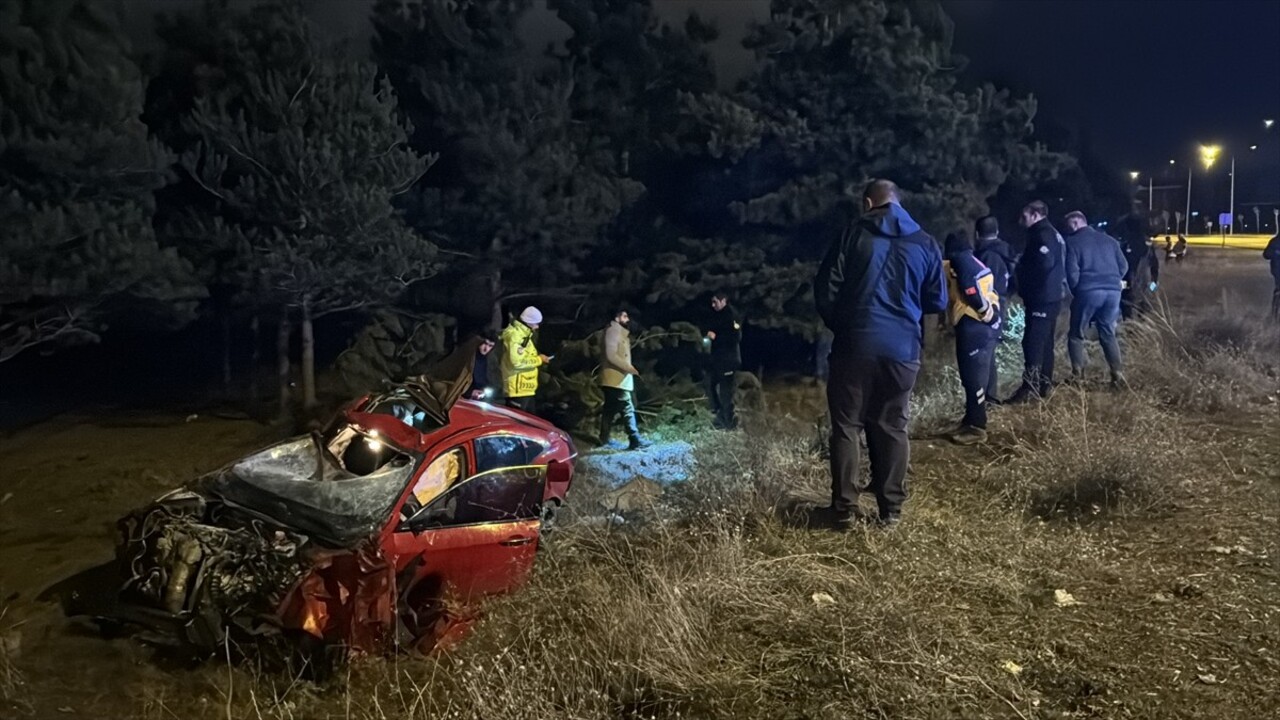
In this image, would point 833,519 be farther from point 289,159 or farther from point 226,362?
point 226,362

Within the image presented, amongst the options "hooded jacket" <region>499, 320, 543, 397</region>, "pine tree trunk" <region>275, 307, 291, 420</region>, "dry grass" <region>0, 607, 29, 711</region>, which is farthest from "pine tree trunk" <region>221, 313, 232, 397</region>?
"dry grass" <region>0, 607, 29, 711</region>

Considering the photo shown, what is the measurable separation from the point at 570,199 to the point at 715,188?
2.96m

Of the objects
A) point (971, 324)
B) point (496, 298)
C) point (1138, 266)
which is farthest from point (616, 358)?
point (1138, 266)

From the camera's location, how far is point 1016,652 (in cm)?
369

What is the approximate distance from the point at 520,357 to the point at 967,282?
191 inches

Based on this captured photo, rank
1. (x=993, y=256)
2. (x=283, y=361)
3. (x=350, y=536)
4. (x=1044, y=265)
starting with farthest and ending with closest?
(x=283, y=361), (x=993, y=256), (x=1044, y=265), (x=350, y=536)

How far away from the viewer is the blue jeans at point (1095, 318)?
8648 mm

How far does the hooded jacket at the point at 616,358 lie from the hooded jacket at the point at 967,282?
4264 mm

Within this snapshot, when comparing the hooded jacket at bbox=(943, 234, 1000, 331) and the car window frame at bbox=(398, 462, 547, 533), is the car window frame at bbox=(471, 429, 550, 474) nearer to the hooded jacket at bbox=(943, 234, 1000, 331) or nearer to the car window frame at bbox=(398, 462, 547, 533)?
the car window frame at bbox=(398, 462, 547, 533)

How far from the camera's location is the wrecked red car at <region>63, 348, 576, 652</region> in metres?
4.57

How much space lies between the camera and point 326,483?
5.18m

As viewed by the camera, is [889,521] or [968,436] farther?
[968,436]

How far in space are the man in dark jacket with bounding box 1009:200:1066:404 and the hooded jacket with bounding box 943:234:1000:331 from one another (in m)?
1.21

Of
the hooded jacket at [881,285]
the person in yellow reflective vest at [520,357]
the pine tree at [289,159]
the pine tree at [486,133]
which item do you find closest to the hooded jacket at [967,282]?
the hooded jacket at [881,285]
